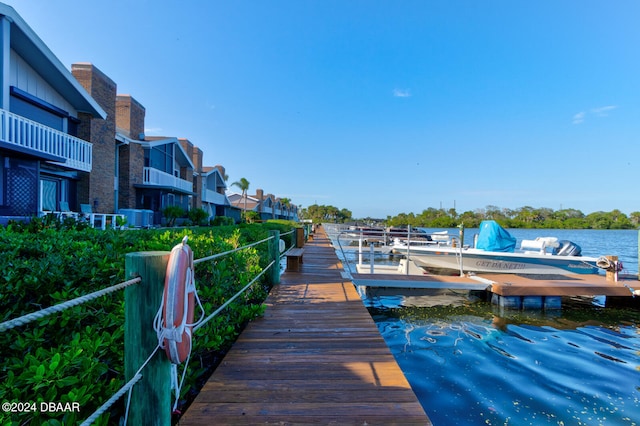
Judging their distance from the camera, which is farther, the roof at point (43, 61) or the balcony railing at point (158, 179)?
the balcony railing at point (158, 179)

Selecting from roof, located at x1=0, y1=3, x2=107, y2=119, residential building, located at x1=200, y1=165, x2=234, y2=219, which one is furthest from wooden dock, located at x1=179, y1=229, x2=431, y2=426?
residential building, located at x1=200, y1=165, x2=234, y2=219

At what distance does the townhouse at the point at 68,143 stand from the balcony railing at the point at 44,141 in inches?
1.1

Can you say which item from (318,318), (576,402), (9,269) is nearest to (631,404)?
(576,402)

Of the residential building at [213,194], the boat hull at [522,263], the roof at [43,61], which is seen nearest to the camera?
the roof at [43,61]

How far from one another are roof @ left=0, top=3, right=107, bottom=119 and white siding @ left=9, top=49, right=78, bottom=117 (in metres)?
0.14

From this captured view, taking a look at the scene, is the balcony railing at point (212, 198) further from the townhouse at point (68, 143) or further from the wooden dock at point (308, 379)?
the wooden dock at point (308, 379)

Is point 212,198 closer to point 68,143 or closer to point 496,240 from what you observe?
point 68,143

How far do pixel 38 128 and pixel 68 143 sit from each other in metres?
1.48

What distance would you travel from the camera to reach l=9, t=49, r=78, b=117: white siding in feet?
33.0

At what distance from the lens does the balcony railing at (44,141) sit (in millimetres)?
8664

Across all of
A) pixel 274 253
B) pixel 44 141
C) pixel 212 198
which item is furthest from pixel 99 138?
pixel 212 198

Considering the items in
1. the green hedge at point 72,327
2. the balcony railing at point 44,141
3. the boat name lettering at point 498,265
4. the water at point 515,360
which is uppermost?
the balcony railing at point 44,141

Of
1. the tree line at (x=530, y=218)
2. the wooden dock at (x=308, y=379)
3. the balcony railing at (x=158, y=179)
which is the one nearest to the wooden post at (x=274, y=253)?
the wooden dock at (x=308, y=379)

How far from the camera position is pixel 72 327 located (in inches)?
79.0
